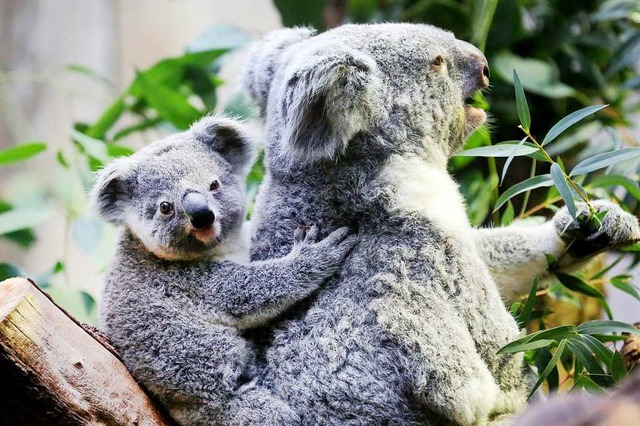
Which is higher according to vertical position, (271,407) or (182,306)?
(182,306)

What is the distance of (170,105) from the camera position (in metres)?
3.38

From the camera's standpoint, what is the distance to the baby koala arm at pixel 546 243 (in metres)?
2.11

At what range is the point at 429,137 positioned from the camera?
1.97m

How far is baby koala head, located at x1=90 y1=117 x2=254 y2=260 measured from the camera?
1806 mm

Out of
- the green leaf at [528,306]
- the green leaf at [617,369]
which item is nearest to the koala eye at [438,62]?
the green leaf at [528,306]

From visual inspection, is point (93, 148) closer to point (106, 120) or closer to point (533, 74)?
point (106, 120)

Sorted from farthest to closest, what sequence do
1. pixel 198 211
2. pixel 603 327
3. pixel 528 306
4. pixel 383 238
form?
1. pixel 528 306
2. pixel 603 327
3. pixel 383 238
4. pixel 198 211

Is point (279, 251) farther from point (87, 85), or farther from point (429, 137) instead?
point (87, 85)

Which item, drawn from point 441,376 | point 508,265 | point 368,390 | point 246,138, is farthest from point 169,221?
point 508,265

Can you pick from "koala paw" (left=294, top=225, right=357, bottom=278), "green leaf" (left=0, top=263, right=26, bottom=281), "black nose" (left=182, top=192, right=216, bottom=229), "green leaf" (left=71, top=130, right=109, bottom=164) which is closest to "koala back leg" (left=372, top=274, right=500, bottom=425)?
"koala paw" (left=294, top=225, right=357, bottom=278)

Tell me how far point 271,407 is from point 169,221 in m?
0.53

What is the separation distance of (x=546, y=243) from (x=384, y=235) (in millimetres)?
650

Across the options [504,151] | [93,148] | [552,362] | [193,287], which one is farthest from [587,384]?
[93,148]

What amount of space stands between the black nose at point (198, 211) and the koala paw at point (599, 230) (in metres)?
1.02
